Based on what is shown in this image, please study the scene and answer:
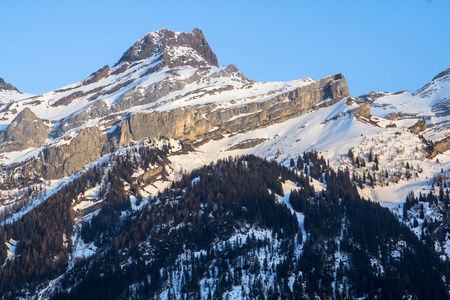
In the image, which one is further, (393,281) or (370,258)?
(370,258)

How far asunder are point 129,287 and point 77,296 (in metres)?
14.0

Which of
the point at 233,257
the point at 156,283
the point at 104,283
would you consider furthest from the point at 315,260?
the point at 104,283

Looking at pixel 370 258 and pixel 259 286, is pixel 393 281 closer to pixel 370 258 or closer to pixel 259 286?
pixel 370 258

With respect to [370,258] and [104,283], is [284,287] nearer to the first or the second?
[370,258]

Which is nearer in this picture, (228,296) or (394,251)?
(228,296)

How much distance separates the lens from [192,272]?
19038 cm

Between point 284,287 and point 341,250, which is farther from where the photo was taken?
point 341,250

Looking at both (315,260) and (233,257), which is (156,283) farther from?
(315,260)

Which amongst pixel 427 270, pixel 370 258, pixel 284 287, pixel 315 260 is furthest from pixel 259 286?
pixel 427 270

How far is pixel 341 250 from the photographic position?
194375 mm

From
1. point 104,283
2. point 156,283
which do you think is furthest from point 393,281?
point 104,283

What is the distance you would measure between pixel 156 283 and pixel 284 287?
36.4 m

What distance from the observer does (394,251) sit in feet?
650

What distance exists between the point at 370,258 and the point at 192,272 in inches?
1928
